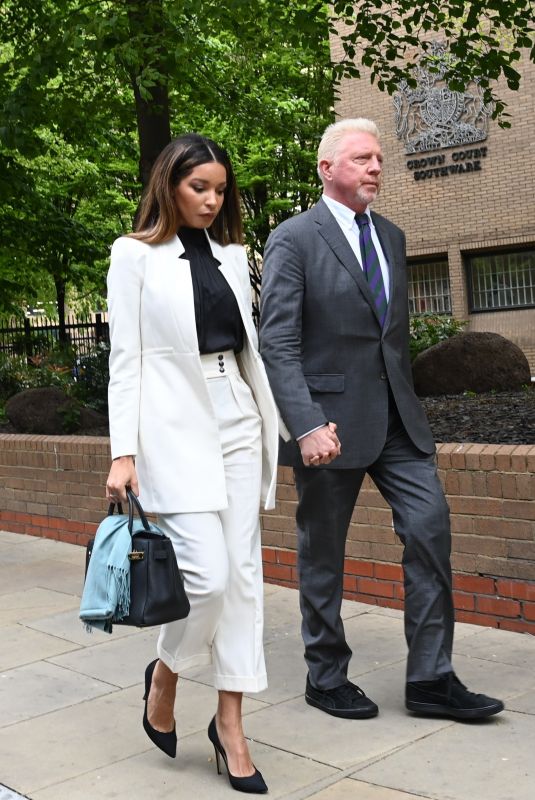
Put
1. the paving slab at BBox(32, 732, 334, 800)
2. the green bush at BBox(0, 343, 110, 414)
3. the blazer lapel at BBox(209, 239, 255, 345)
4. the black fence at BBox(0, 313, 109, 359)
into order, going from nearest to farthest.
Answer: the paving slab at BBox(32, 732, 334, 800) → the blazer lapel at BBox(209, 239, 255, 345) → the green bush at BBox(0, 343, 110, 414) → the black fence at BBox(0, 313, 109, 359)

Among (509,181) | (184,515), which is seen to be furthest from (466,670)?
(509,181)

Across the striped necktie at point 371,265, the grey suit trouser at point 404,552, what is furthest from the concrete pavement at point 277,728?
the striped necktie at point 371,265

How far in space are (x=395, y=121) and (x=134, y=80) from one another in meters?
17.7

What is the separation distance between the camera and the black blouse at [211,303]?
12.6ft

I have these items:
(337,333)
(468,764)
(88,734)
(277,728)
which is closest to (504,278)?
(337,333)

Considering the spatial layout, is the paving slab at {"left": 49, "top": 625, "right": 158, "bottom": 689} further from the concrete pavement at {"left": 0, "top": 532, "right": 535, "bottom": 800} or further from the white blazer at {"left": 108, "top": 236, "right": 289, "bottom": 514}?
the white blazer at {"left": 108, "top": 236, "right": 289, "bottom": 514}

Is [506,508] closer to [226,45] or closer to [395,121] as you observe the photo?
[226,45]

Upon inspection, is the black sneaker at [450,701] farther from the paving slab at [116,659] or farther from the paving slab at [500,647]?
the paving slab at [116,659]

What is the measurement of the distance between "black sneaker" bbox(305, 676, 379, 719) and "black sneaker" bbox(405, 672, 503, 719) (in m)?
0.20

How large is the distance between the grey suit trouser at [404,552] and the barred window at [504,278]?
23.6 m

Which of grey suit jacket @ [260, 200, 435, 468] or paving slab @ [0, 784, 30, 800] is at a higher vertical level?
grey suit jacket @ [260, 200, 435, 468]

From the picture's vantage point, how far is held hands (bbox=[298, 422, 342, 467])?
417 cm

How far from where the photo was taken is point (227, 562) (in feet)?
12.4

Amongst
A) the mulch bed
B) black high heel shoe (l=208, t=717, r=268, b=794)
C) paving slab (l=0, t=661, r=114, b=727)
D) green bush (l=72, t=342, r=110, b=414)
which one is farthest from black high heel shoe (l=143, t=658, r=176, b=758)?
green bush (l=72, t=342, r=110, b=414)
